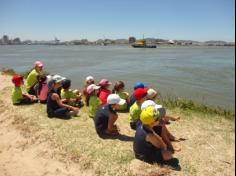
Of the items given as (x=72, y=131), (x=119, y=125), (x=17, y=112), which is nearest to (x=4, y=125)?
(x=17, y=112)

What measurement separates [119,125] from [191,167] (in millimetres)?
2610

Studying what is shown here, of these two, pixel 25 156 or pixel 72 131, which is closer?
pixel 25 156

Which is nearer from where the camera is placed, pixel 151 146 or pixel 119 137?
pixel 151 146

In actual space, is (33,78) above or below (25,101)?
above

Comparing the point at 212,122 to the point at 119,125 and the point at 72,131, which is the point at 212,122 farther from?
the point at 72,131

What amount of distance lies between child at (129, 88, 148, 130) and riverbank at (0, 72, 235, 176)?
31 cm

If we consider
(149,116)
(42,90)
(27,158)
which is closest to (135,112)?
(149,116)

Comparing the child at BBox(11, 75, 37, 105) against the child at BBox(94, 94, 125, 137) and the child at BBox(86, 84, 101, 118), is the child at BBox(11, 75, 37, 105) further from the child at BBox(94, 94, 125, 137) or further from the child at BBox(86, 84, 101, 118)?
the child at BBox(94, 94, 125, 137)

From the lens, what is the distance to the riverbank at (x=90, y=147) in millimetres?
5322

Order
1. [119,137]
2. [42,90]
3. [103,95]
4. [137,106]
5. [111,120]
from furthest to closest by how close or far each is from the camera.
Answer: [42,90] < [103,95] < [137,106] < [119,137] < [111,120]

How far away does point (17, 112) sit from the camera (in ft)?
28.8

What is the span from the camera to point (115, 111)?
7.38m

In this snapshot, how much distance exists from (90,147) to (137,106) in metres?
1.51

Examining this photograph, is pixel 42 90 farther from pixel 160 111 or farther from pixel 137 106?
pixel 160 111
